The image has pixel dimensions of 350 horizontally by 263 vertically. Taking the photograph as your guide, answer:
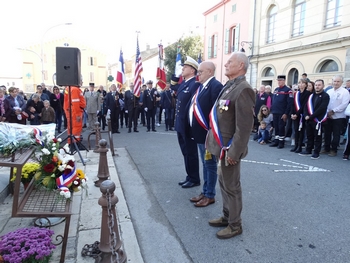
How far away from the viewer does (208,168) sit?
3807mm

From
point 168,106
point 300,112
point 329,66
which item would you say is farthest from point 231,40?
point 300,112

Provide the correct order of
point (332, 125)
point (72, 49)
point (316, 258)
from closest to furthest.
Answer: point (316, 258) → point (72, 49) → point (332, 125)

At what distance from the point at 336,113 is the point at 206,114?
16.8 ft

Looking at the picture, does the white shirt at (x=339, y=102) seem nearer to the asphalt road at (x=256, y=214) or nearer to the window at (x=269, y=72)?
the asphalt road at (x=256, y=214)

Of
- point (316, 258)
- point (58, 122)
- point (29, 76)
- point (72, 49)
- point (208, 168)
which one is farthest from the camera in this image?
point (29, 76)

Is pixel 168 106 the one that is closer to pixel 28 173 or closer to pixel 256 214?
pixel 28 173

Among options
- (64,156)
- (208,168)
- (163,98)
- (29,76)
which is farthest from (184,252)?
(29,76)

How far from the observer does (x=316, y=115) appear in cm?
700

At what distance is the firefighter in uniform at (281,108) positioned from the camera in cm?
817

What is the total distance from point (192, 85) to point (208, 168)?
4.83 feet

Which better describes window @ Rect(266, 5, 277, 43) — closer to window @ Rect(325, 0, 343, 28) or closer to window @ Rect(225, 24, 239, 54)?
window @ Rect(225, 24, 239, 54)

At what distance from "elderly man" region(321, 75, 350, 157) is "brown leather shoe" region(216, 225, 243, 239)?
5.42 m

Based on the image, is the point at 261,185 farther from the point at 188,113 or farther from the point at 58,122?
the point at 58,122

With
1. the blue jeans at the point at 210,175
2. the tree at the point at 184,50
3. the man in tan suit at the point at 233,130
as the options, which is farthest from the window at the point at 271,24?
the man in tan suit at the point at 233,130
